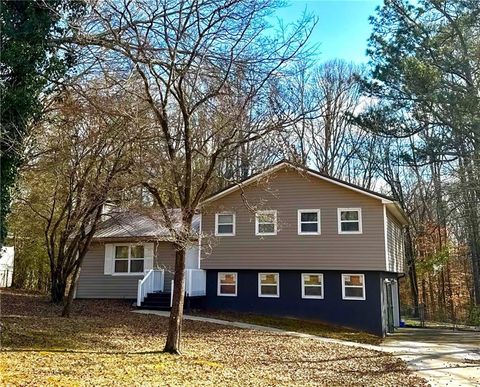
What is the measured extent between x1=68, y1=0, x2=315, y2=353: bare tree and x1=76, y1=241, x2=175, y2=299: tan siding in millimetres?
11463

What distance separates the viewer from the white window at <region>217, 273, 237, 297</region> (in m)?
18.9

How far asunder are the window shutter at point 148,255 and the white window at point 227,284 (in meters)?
3.70

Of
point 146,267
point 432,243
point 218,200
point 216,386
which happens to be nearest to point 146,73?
point 216,386

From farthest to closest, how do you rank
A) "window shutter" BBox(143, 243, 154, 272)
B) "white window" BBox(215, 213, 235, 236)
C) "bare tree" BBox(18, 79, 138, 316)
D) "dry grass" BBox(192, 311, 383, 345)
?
"window shutter" BBox(143, 243, 154, 272) → "white window" BBox(215, 213, 235, 236) → "dry grass" BBox(192, 311, 383, 345) → "bare tree" BBox(18, 79, 138, 316)

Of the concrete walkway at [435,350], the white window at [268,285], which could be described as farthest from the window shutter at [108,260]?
the white window at [268,285]

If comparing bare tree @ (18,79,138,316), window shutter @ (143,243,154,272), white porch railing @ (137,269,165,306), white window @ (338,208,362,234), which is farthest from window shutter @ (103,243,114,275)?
white window @ (338,208,362,234)

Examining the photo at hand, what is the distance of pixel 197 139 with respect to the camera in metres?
10.3

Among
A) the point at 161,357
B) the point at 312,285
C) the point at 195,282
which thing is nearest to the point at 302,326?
the point at 312,285

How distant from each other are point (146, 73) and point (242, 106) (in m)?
2.23

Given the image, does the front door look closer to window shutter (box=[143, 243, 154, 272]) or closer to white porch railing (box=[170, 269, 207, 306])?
white porch railing (box=[170, 269, 207, 306])

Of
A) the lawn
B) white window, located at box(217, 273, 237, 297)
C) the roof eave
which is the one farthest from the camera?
white window, located at box(217, 273, 237, 297)

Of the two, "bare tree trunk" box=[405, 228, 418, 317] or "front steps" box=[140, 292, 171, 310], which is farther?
"bare tree trunk" box=[405, 228, 418, 317]

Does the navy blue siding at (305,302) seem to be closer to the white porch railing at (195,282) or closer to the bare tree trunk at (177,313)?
the white porch railing at (195,282)

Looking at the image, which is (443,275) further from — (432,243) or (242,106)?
(242,106)
